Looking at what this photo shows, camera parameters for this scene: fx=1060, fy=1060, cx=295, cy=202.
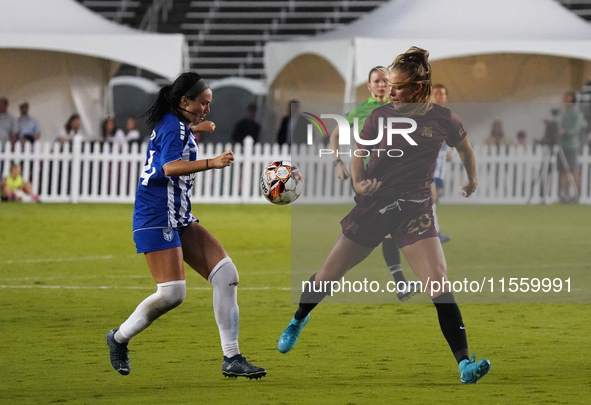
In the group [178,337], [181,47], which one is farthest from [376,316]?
[181,47]

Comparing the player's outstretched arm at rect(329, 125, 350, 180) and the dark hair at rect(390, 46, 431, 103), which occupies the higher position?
the dark hair at rect(390, 46, 431, 103)

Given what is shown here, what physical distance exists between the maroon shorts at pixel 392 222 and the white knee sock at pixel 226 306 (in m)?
0.89

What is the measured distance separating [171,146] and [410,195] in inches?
60.2

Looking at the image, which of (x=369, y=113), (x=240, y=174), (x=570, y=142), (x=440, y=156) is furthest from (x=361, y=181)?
(x=570, y=142)

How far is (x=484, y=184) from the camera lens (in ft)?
74.0

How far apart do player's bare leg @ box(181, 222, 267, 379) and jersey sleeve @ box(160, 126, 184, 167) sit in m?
0.53

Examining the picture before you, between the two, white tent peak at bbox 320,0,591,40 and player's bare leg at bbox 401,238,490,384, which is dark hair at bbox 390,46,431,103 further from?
white tent peak at bbox 320,0,591,40

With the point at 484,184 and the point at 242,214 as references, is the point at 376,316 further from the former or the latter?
the point at 484,184

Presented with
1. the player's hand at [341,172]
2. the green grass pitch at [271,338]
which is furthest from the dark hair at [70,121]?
the player's hand at [341,172]

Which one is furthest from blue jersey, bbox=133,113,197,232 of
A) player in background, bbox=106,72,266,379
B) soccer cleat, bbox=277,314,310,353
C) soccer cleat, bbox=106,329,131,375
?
soccer cleat, bbox=277,314,310,353

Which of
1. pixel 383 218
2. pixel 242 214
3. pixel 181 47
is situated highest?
pixel 181 47

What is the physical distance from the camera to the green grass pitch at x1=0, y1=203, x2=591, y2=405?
6.04 m

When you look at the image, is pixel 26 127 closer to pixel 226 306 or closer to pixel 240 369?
pixel 226 306

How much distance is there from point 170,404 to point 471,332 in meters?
3.28
